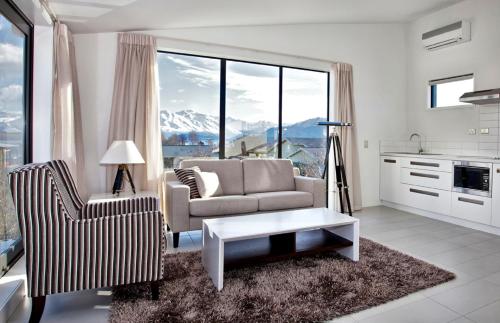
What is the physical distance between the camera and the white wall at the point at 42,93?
10.2 feet

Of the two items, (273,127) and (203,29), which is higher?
(203,29)

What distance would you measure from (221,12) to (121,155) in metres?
1.98

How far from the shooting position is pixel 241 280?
245cm

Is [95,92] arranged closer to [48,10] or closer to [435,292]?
[48,10]

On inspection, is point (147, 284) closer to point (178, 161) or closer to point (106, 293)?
point (106, 293)

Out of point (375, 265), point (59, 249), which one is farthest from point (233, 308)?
point (375, 265)

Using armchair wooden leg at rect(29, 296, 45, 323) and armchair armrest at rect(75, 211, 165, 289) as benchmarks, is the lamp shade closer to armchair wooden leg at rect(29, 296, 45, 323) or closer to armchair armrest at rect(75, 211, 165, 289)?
armchair armrest at rect(75, 211, 165, 289)

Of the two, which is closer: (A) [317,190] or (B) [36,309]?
(B) [36,309]

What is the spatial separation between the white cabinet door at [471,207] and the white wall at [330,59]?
4.51 feet

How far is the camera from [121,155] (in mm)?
3129

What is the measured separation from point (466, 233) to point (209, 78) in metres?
3.83

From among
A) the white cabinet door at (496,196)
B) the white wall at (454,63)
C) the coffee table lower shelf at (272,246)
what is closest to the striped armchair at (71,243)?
the coffee table lower shelf at (272,246)

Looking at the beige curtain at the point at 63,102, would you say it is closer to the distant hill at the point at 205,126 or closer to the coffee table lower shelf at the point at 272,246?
the distant hill at the point at 205,126

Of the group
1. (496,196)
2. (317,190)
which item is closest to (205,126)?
(317,190)
